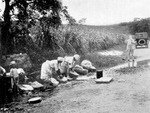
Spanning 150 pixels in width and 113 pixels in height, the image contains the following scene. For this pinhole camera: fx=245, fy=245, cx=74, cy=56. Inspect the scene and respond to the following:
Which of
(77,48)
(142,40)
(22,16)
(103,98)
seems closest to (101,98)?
(103,98)

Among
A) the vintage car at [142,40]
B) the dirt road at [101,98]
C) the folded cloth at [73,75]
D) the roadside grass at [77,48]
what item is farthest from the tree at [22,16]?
the vintage car at [142,40]

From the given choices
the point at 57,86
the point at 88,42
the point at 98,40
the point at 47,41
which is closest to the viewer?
the point at 57,86

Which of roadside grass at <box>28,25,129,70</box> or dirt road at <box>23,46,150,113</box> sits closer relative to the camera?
dirt road at <box>23,46,150,113</box>

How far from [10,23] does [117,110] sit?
897cm

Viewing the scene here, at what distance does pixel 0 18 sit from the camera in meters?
13.5

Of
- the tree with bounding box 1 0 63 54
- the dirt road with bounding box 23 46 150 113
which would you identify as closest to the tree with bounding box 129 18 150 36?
the tree with bounding box 1 0 63 54

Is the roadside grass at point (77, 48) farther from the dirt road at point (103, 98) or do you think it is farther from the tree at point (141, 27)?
the tree at point (141, 27)

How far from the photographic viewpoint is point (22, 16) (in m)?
13.5

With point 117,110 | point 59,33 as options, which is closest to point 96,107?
point 117,110

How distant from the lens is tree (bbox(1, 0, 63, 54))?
13.2m

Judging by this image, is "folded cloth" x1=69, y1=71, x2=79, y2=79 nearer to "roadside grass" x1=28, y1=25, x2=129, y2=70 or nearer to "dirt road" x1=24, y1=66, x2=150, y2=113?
"dirt road" x1=24, y1=66, x2=150, y2=113

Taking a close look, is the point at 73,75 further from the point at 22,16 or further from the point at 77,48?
the point at 77,48

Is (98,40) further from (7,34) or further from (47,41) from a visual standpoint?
(7,34)

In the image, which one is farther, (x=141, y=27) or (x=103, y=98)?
(x=141, y=27)
